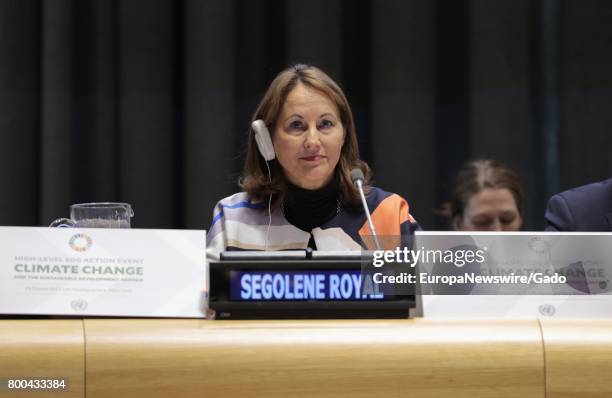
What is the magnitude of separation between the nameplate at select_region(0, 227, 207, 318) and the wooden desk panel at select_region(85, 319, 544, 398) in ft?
0.31

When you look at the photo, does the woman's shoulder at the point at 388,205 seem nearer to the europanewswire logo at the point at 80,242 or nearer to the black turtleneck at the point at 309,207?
the black turtleneck at the point at 309,207

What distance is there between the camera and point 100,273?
3.90ft

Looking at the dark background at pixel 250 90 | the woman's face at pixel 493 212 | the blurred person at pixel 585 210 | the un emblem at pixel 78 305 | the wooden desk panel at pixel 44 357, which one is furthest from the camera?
the dark background at pixel 250 90

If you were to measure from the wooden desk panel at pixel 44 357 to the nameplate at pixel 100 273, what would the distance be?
3.2 inches

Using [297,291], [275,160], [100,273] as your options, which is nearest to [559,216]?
[275,160]

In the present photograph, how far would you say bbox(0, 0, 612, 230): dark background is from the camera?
3.06 m

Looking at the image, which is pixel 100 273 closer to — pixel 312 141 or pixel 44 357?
pixel 44 357

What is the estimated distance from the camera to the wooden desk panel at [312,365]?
108 centimetres

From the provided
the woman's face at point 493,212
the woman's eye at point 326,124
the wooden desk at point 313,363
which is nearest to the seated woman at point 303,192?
the woman's eye at point 326,124

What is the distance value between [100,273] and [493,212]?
1.80 meters

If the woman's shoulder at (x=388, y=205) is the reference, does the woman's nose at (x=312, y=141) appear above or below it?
above

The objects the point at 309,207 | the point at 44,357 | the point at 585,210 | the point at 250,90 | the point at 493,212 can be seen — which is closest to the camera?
the point at 44,357

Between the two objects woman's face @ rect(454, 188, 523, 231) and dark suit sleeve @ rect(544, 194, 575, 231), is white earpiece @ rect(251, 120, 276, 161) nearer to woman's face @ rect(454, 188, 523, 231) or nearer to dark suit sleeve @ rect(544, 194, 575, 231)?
dark suit sleeve @ rect(544, 194, 575, 231)

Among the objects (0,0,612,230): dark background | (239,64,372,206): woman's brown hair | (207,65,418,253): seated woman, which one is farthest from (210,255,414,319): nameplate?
(0,0,612,230): dark background
